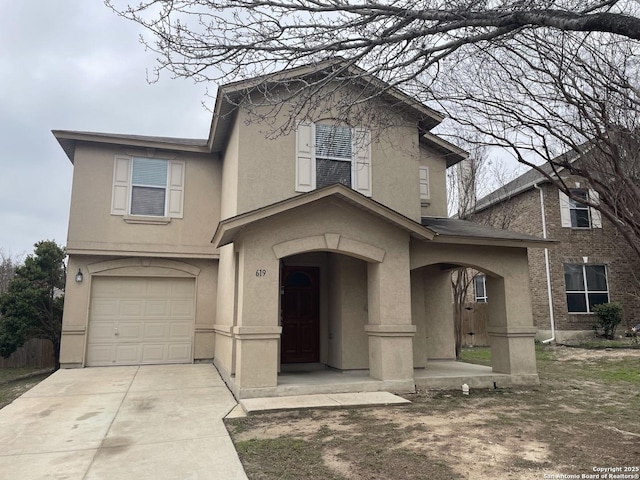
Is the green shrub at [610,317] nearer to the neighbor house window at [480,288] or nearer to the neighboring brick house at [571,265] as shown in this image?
the neighboring brick house at [571,265]

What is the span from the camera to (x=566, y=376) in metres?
11.2

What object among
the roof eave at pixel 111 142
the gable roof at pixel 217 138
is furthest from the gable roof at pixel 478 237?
the roof eave at pixel 111 142

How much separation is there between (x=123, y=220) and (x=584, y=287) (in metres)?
16.8

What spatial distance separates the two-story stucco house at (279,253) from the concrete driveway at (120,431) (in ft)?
3.80

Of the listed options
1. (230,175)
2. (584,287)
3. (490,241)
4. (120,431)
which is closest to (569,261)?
(584,287)

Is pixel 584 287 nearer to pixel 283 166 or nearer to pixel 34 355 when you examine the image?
pixel 283 166

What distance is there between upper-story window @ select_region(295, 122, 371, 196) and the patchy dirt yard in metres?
4.71

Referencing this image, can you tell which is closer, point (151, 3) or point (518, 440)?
point (151, 3)

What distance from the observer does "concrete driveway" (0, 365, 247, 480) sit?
191 inches

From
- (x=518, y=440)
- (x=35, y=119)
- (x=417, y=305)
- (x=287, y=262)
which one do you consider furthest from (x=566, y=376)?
(x=35, y=119)

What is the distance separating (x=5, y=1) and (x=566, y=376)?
1269cm

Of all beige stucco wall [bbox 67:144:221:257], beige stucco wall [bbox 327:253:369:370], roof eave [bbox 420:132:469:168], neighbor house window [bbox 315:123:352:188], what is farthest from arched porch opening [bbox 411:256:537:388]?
beige stucco wall [bbox 67:144:221:257]

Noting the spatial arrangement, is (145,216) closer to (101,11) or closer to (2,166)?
(101,11)

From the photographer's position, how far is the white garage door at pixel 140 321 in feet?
39.5
